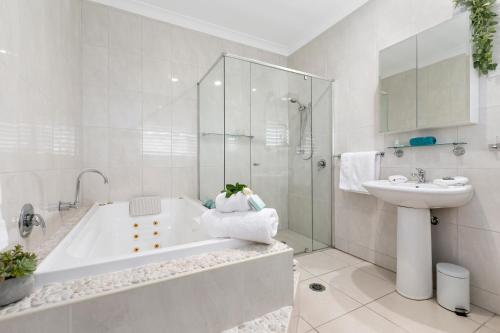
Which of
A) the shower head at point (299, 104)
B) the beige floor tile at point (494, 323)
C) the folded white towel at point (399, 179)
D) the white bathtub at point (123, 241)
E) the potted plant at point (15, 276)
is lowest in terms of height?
the beige floor tile at point (494, 323)

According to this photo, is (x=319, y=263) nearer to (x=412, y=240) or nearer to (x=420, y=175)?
(x=412, y=240)

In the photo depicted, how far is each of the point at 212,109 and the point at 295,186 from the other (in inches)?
45.5

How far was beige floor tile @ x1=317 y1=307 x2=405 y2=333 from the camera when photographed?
128 cm

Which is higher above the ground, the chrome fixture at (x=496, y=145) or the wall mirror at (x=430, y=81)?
the wall mirror at (x=430, y=81)

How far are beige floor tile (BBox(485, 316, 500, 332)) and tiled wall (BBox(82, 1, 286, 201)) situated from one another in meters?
2.51

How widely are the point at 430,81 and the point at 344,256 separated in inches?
66.2

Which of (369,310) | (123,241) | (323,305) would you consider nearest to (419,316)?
(369,310)

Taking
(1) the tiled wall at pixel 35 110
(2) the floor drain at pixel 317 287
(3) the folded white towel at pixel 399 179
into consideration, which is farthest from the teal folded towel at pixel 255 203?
(3) the folded white towel at pixel 399 179

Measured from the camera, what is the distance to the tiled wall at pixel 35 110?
0.83m

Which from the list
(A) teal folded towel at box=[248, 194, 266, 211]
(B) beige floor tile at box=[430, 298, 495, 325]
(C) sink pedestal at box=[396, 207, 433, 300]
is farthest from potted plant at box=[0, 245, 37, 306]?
(B) beige floor tile at box=[430, 298, 495, 325]

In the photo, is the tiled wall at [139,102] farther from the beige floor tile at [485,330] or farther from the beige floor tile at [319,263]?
the beige floor tile at [485,330]

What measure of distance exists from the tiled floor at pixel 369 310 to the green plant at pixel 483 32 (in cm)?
153

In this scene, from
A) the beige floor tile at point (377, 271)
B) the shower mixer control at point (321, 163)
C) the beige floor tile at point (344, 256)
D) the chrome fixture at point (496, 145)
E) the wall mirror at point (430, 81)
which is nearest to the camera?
the chrome fixture at point (496, 145)

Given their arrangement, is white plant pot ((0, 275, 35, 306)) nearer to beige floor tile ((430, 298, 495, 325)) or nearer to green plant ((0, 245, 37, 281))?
green plant ((0, 245, 37, 281))
